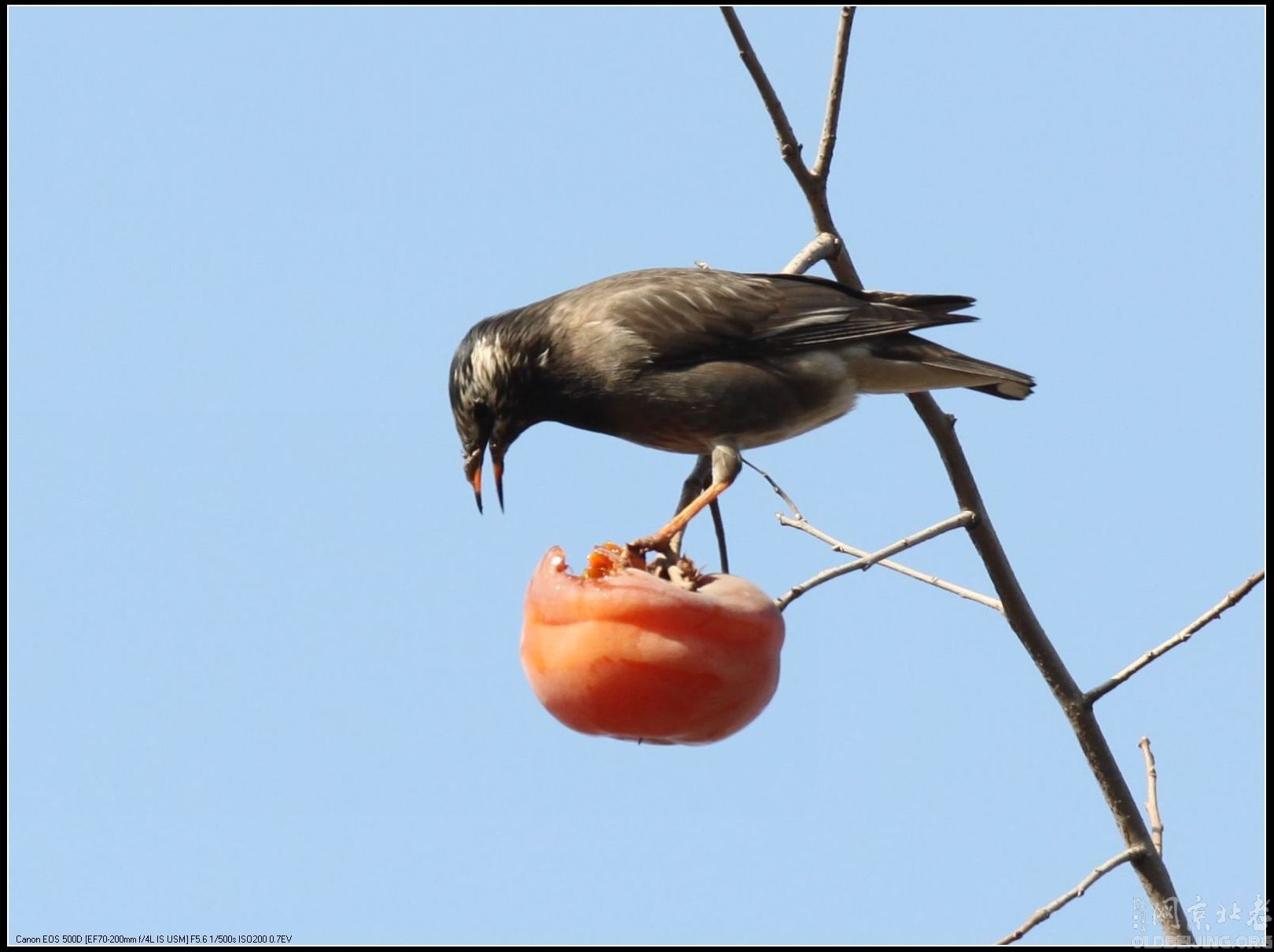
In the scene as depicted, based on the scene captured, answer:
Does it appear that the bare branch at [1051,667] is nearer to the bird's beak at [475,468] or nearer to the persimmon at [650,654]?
the persimmon at [650,654]

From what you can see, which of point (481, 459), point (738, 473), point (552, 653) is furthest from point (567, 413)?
point (552, 653)

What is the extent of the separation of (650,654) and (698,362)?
7.00 ft

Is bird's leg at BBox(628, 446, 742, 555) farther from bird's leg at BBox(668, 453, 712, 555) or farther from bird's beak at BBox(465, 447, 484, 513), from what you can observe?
bird's beak at BBox(465, 447, 484, 513)

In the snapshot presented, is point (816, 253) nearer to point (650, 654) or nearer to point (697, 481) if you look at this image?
point (697, 481)

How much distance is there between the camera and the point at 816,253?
17.3 feet

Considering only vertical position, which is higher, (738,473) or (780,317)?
(780,317)

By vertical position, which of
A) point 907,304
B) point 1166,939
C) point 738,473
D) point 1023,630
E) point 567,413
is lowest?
point 1166,939

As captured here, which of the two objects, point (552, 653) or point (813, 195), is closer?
point (552, 653)

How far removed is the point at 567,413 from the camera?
19.8ft

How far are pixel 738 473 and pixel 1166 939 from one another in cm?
229

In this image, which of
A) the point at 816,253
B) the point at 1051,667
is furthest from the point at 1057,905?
the point at 816,253

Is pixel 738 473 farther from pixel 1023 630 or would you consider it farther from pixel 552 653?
pixel 552 653

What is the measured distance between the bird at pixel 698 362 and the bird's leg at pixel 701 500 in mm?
17

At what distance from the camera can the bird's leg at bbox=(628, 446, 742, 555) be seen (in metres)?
4.69
